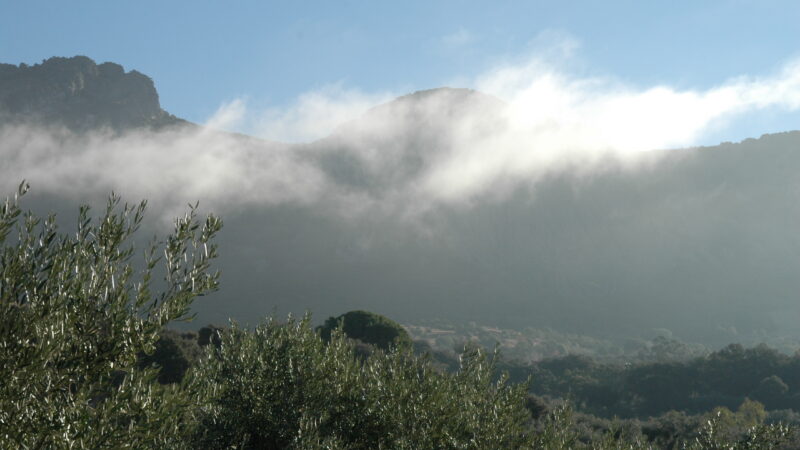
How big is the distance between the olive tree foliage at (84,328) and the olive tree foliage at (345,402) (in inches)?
145

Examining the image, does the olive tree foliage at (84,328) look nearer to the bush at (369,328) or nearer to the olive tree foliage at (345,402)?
the olive tree foliage at (345,402)

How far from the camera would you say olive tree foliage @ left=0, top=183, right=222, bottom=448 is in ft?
24.0

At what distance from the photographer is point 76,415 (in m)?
7.48

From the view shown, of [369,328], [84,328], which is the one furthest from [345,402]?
[369,328]

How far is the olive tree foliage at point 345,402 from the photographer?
13.0 metres

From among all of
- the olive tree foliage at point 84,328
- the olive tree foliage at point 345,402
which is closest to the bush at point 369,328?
the olive tree foliage at point 345,402

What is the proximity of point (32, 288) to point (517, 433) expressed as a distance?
10.2 meters

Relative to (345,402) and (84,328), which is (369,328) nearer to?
(345,402)

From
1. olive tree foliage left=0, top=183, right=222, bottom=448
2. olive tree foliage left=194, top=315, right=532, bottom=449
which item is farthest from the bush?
olive tree foliage left=0, top=183, right=222, bottom=448

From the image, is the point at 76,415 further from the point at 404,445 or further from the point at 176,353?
the point at 176,353

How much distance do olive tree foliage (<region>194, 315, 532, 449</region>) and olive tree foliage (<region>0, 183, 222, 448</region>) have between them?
3.67m

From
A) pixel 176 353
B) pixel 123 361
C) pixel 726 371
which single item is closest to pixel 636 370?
pixel 726 371

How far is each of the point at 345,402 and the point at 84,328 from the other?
24.6ft

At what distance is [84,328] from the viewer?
8.29 meters
